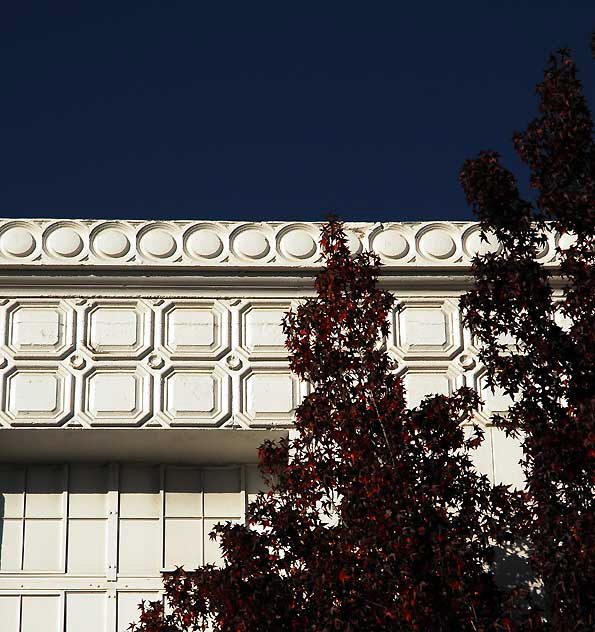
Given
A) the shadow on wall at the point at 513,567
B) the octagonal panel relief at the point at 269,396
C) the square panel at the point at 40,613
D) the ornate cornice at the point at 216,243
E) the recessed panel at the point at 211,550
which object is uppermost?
the ornate cornice at the point at 216,243

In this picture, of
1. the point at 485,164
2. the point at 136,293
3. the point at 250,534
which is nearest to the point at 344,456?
the point at 250,534

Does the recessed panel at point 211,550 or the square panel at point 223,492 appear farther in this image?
the square panel at point 223,492

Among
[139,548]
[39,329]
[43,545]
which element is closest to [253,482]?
[139,548]

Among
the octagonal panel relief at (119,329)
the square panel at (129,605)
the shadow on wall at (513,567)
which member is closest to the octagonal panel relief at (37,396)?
the octagonal panel relief at (119,329)

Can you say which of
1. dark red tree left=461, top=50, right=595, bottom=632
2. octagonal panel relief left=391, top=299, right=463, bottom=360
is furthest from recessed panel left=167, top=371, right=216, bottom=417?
dark red tree left=461, top=50, right=595, bottom=632

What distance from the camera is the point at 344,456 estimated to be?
8141 mm

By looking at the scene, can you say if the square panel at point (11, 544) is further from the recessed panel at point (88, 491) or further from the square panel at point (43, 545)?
the recessed panel at point (88, 491)

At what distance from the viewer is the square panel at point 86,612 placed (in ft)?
35.8

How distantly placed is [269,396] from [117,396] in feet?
4.08

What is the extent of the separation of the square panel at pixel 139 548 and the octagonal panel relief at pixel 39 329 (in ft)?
5.13

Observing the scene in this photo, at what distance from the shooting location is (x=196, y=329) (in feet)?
36.9

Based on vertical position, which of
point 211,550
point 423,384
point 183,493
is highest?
point 423,384

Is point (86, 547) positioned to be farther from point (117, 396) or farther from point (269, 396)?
point (269, 396)

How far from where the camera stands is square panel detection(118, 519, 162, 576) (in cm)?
1110
